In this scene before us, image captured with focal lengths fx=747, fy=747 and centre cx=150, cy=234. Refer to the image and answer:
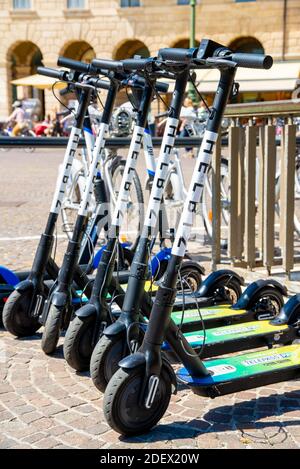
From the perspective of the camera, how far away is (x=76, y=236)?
4648 millimetres

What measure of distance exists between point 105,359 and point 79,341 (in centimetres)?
46

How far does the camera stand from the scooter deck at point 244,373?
12.0 feet

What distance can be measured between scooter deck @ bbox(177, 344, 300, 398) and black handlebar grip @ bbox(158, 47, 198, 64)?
4.99 feet

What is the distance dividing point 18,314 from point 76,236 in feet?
2.33

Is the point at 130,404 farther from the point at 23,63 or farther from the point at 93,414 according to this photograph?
the point at 23,63

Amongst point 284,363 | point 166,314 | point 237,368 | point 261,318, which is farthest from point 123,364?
point 261,318

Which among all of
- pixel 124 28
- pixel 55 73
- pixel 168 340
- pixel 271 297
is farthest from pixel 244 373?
pixel 124 28

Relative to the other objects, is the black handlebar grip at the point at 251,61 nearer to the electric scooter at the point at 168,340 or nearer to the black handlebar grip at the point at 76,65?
the electric scooter at the point at 168,340

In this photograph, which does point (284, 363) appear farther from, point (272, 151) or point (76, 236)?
point (272, 151)

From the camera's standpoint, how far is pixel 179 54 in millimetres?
3498

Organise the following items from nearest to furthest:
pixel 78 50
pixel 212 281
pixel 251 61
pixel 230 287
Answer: pixel 251 61 < pixel 212 281 < pixel 230 287 < pixel 78 50

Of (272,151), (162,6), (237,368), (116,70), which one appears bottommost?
(237,368)

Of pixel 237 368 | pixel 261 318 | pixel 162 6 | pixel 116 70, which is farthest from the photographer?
pixel 162 6

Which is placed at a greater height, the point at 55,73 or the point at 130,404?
the point at 55,73
